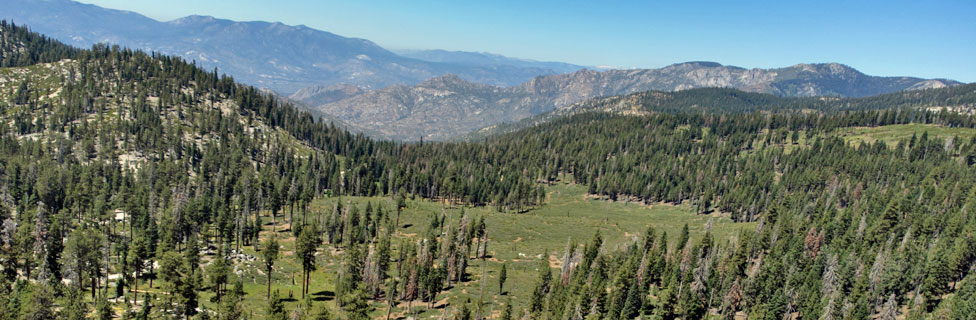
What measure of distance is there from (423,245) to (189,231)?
57348mm

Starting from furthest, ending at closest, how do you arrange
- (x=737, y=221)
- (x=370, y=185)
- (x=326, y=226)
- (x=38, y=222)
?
(x=370, y=185)
(x=737, y=221)
(x=326, y=226)
(x=38, y=222)

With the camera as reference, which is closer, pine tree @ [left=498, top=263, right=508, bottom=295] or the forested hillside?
the forested hillside

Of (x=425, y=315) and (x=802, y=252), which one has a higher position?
(x=802, y=252)

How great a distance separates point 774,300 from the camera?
8169 cm

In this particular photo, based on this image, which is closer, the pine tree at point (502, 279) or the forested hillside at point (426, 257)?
the forested hillside at point (426, 257)

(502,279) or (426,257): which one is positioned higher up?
(426,257)

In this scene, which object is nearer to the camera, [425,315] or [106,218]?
[425,315]

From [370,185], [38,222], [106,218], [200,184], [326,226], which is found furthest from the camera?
[370,185]

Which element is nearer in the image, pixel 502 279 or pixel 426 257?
pixel 502 279

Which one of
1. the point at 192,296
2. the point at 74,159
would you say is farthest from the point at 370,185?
the point at 192,296

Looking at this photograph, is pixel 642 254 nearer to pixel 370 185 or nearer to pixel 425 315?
pixel 425 315

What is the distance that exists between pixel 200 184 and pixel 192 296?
117827 mm

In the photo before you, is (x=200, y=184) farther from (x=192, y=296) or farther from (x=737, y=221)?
(x=737, y=221)

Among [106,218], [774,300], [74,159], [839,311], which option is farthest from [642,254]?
[74,159]
